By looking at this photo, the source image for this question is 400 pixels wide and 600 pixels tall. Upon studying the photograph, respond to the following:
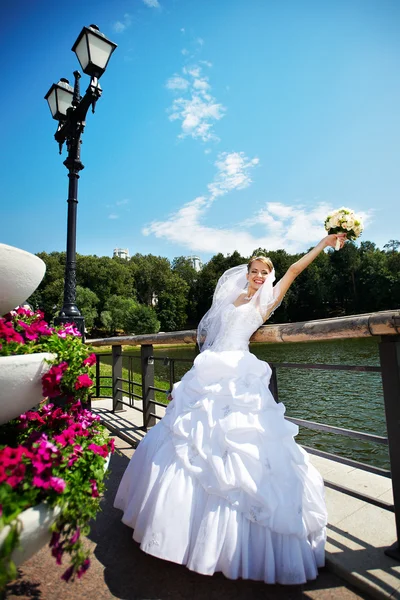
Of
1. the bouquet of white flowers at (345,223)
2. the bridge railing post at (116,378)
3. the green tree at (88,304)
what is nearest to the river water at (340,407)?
the bouquet of white flowers at (345,223)

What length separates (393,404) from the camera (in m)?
1.99

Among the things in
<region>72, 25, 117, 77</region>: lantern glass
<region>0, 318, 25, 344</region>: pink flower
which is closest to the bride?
<region>0, 318, 25, 344</region>: pink flower

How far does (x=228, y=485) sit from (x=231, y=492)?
2.3 inches

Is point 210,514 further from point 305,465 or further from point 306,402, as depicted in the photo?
point 306,402

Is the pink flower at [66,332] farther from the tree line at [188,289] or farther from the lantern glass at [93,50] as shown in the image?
the tree line at [188,289]

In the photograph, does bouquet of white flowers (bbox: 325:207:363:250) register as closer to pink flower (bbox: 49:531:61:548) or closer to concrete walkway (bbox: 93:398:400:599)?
concrete walkway (bbox: 93:398:400:599)

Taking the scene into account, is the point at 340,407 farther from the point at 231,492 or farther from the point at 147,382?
the point at 231,492

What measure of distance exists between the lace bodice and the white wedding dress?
0.36 m

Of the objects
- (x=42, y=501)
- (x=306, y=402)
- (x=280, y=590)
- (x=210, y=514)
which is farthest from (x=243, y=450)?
(x=306, y=402)

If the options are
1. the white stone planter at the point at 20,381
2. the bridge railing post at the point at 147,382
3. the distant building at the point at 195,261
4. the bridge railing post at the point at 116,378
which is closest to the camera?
the white stone planter at the point at 20,381

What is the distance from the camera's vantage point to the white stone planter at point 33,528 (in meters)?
1.30

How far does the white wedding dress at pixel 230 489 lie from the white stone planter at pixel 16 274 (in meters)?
1.29

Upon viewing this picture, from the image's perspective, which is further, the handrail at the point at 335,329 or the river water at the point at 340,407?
the river water at the point at 340,407

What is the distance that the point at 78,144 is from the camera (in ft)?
16.9
